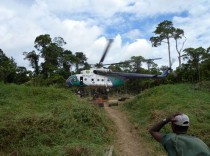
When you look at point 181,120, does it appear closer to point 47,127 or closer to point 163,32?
point 47,127

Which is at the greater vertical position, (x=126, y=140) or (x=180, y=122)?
(x=180, y=122)

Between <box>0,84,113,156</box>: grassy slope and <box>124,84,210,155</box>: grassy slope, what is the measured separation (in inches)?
74.0

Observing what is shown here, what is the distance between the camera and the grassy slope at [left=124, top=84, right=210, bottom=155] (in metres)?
10.9

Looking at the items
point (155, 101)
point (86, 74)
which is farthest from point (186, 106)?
point (86, 74)

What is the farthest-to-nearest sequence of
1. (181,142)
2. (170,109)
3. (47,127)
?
1. (170,109)
2. (47,127)
3. (181,142)

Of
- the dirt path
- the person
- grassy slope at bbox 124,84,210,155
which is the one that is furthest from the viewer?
grassy slope at bbox 124,84,210,155

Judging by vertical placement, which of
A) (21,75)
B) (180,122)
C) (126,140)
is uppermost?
(21,75)

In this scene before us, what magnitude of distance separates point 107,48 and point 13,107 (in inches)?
370

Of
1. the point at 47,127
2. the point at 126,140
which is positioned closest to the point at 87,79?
the point at 126,140

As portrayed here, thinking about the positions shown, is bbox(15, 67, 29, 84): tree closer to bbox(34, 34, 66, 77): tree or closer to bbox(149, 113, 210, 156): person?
bbox(34, 34, 66, 77): tree

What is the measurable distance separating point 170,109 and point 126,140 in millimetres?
3515

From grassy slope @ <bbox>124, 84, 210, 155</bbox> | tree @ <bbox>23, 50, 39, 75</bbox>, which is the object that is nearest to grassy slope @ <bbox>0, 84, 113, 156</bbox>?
grassy slope @ <bbox>124, 84, 210, 155</bbox>

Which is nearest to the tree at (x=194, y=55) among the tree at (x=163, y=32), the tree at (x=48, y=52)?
the tree at (x=163, y=32)

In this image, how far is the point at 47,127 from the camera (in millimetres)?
9828
